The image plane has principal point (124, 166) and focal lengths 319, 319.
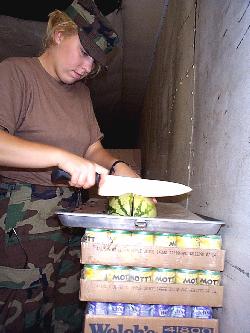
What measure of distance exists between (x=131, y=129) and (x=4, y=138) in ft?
29.7

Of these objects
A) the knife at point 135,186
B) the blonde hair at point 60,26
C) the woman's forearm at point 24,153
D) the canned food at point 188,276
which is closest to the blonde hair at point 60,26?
the blonde hair at point 60,26

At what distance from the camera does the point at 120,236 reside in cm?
142

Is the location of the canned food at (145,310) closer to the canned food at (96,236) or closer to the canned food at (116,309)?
the canned food at (116,309)

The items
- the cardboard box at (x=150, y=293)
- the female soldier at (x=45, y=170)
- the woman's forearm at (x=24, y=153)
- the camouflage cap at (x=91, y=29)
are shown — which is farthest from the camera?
the camouflage cap at (x=91, y=29)

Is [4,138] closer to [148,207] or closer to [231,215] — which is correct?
[148,207]

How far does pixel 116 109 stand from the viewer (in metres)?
8.35

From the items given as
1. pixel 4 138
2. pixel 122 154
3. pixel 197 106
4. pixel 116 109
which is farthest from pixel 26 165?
pixel 116 109

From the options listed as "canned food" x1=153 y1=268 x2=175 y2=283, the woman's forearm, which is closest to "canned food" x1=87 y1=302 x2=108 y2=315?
"canned food" x1=153 y1=268 x2=175 y2=283

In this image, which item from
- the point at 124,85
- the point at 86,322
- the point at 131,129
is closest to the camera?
the point at 86,322

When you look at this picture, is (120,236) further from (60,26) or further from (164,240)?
(60,26)

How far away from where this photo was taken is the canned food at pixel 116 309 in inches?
56.4

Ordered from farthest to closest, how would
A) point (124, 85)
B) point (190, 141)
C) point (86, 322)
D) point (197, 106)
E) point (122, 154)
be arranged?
point (124, 85) → point (122, 154) → point (190, 141) → point (197, 106) → point (86, 322)

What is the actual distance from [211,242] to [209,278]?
0.52 ft

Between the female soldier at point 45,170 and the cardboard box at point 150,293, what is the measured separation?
0.51 meters
